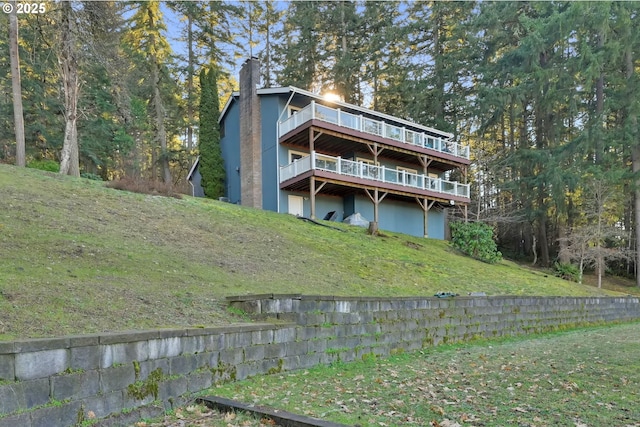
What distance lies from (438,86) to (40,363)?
29.9 m

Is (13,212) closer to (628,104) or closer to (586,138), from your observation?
(586,138)

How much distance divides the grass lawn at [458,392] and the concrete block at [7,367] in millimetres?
1137

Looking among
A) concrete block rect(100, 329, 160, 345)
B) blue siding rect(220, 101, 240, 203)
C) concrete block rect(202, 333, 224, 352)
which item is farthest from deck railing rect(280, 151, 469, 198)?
concrete block rect(100, 329, 160, 345)

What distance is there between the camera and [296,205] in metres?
20.6

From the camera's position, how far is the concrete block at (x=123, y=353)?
11.8 feet

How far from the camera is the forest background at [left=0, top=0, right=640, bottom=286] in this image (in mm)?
22625

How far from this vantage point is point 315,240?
1302cm

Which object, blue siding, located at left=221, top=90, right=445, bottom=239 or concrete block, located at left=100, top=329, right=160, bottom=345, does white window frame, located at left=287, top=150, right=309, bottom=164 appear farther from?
concrete block, located at left=100, top=329, right=160, bottom=345

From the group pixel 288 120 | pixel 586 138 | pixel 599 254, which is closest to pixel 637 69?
pixel 586 138

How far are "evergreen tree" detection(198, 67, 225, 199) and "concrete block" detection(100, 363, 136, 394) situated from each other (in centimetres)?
1975

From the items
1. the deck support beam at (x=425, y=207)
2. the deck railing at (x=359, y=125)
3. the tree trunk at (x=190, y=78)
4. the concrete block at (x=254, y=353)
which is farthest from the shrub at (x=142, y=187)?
the tree trunk at (x=190, y=78)

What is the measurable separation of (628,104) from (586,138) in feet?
9.12

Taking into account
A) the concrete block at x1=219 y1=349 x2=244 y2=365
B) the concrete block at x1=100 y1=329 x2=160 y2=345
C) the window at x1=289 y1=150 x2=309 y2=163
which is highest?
the window at x1=289 y1=150 x2=309 y2=163

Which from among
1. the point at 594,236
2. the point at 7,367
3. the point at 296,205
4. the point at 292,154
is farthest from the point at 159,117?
the point at 7,367
